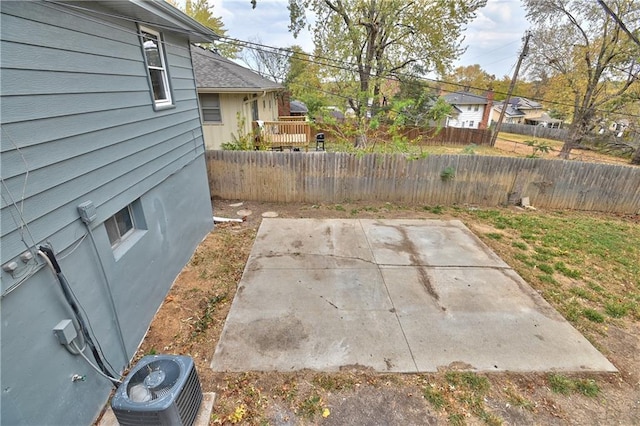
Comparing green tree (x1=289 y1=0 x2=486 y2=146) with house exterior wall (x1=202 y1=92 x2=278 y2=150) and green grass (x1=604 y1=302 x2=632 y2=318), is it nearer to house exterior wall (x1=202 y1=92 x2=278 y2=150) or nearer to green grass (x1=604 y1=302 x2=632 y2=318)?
house exterior wall (x1=202 y1=92 x2=278 y2=150)

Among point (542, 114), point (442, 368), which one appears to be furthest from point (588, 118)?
point (542, 114)

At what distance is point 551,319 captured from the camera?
→ 382 cm

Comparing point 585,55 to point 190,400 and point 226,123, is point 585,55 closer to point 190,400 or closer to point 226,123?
point 226,123

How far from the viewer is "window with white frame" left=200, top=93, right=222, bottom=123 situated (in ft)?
31.9

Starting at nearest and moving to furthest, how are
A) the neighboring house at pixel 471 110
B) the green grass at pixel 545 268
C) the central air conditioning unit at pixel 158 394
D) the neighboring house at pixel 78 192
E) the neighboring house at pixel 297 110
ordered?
the neighboring house at pixel 78 192, the central air conditioning unit at pixel 158 394, the green grass at pixel 545 268, the neighboring house at pixel 297 110, the neighboring house at pixel 471 110

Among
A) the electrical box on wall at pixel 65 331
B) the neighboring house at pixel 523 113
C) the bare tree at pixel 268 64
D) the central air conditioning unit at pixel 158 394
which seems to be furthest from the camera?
the neighboring house at pixel 523 113

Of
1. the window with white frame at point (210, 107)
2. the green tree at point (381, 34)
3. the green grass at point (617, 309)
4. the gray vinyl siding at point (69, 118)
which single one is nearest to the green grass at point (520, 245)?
the green grass at point (617, 309)

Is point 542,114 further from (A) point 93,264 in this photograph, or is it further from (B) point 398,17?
(A) point 93,264

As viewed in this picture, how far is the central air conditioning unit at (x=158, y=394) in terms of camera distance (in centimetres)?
200

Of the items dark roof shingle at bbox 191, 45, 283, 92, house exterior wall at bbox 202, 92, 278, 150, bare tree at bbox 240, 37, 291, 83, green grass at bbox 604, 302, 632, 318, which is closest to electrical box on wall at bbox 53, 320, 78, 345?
green grass at bbox 604, 302, 632, 318

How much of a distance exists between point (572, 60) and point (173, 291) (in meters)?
21.0

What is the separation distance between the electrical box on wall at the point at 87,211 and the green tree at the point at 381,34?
433 inches

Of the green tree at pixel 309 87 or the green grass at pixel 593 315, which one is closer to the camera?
the green grass at pixel 593 315

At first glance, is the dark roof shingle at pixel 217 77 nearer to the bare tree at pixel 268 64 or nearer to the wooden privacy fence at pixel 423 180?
the wooden privacy fence at pixel 423 180
